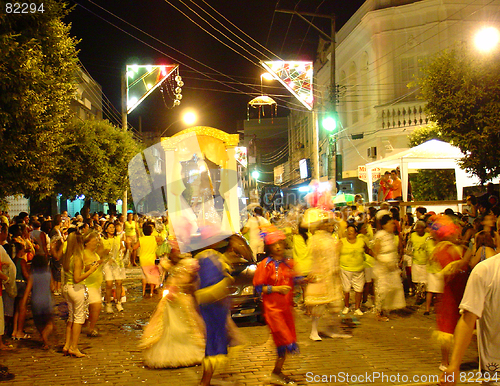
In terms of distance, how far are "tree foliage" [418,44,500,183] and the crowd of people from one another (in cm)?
368

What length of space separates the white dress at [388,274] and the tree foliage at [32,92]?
7.60 metres

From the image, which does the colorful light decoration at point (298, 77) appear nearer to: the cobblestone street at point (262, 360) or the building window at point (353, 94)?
the cobblestone street at point (262, 360)

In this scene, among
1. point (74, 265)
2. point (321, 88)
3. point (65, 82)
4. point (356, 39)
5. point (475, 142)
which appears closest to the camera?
Answer: point (74, 265)

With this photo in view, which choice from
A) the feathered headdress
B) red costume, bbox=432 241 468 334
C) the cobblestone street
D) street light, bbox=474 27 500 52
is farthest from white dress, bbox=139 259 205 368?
street light, bbox=474 27 500 52

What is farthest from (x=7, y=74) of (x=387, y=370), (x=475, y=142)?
(x=475, y=142)

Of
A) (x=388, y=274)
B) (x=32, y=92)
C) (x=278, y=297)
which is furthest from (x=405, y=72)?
(x=278, y=297)

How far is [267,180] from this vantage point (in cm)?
6072

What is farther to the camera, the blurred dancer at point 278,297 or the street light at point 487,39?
the street light at point 487,39

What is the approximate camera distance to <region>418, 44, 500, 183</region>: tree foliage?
12977 millimetres

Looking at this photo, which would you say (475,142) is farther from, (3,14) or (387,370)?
(3,14)

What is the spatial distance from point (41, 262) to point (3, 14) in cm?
457

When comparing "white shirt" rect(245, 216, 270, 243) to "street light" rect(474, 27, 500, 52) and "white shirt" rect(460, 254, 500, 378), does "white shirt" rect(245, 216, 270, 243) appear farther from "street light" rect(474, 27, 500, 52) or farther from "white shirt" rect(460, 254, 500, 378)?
"white shirt" rect(460, 254, 500, 378)

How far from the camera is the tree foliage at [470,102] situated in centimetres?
1298

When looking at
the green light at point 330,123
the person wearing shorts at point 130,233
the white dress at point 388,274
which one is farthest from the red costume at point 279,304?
the green light at point 330,123
